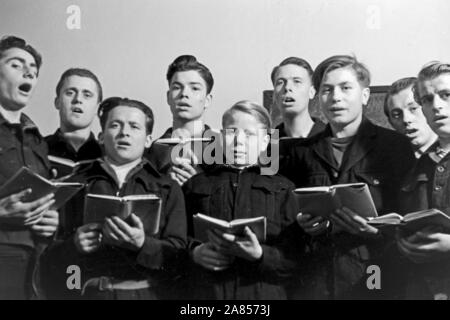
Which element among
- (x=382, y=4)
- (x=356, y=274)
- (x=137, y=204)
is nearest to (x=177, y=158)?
(x=137, y=204)

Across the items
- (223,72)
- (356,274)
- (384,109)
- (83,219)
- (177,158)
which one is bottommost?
(356,274)

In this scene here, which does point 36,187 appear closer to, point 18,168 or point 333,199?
point 18,168

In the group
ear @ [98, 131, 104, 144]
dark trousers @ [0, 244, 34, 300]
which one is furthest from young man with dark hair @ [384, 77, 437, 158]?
dark trousers @ [0, 244, 34, 300]

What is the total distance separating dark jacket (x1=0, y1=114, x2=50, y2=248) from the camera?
8.22ft

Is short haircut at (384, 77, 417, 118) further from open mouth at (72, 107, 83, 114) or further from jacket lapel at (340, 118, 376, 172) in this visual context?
open mouth at (72, 107, 83, 114)

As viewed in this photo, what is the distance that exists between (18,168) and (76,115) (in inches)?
12.0

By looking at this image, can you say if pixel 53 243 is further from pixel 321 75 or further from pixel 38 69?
pixel 321 75

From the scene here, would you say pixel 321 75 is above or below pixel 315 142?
above

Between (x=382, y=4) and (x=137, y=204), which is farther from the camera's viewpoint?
(x=382, y=4)

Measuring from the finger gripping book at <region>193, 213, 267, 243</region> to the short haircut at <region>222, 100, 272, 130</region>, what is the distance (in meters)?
0.38

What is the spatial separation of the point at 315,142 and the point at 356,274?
0.53 meters

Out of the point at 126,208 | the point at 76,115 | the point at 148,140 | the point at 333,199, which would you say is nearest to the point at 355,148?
the point at 333,199

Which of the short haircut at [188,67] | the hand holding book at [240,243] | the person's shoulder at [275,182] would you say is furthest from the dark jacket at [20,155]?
the person's shoulder at [275,182]
